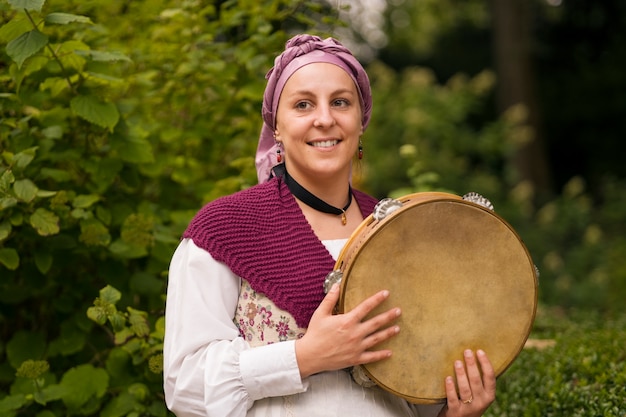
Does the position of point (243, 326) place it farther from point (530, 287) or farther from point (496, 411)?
point (496, 411)

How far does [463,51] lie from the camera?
17453 mm

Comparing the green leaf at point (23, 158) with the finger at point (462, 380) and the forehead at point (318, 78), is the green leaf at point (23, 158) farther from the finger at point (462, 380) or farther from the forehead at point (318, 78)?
the finger at point (462, 380)

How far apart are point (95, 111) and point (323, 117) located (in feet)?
3.43

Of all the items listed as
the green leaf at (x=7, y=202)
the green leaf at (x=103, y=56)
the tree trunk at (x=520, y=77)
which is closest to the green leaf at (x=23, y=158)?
the green leaf at (x=7, y=202)

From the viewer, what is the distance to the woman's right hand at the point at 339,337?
1.97 metres

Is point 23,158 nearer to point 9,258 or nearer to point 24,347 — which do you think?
point 9,258

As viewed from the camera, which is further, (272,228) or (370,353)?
(272,228)

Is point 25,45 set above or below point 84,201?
above

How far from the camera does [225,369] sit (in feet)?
6.58

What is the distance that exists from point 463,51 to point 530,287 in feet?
52.3

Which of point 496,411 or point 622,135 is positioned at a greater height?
point 496,411

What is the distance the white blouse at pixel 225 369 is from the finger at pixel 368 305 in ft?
0.62

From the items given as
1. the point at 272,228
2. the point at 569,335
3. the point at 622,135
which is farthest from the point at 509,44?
the point at 272,228

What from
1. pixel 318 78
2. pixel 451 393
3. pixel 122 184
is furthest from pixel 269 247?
pixel 122 184
